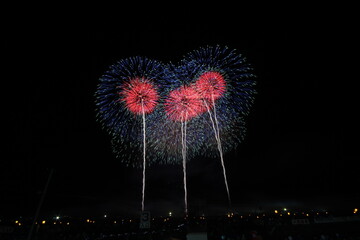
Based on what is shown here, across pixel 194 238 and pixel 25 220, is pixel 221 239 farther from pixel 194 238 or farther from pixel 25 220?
pixel 25 220

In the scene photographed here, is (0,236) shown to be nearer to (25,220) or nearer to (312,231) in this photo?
(312,231)

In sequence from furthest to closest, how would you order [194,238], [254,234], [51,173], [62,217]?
[62,217] < [51,173] < [194,238] < [254,234]

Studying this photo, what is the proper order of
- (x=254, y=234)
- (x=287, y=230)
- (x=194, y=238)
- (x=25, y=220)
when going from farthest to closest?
(x=25, y=220), (x=287, y=230), (x=194, y=238), (x=254, y=234)

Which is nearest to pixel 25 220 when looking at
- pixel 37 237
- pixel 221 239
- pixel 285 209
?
pixel 37 237

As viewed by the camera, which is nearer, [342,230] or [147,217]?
[147,217]

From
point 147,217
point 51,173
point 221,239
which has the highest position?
point 51,173

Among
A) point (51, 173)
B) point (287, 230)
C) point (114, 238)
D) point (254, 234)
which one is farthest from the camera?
point (287, 230)

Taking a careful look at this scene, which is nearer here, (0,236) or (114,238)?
(114,238)

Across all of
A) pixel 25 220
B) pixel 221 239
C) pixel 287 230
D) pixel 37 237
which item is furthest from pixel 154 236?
pixel 25 220

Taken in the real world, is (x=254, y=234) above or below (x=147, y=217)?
below
